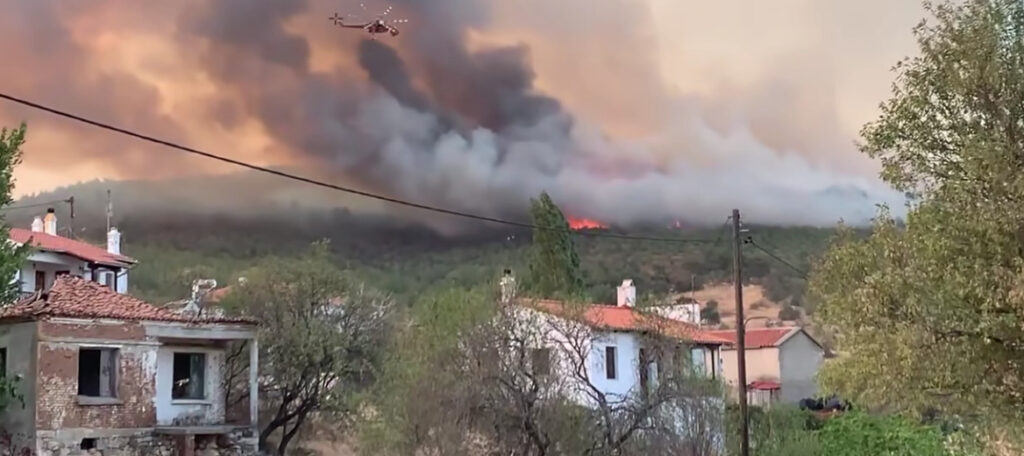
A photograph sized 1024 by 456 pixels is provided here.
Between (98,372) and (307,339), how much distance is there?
1021cm

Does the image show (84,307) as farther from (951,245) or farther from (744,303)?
(744,303)

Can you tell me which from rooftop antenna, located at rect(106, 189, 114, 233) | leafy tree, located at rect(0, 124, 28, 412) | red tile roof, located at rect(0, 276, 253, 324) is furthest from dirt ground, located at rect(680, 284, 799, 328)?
leafy tree, located at rect(0, 124, 28, 412)

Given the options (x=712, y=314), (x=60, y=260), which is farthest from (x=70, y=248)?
(x=712, y=314)

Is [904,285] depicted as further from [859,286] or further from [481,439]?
[481,439]

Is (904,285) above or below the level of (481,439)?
above

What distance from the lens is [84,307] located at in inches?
1117

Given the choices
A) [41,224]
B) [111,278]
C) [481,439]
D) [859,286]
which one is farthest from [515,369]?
[41,224]

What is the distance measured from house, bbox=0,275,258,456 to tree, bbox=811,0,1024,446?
18.9 m

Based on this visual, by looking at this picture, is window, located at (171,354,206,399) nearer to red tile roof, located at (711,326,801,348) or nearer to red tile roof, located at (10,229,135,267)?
red tile roof, located at (10,229,135,267)

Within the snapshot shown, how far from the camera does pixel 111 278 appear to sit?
158 feet

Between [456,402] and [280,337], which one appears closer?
[456,402]

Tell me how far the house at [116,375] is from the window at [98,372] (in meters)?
0.03

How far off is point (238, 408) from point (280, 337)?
14.2 ft

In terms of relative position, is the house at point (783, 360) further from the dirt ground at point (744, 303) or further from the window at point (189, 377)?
the window at point (189, 377)
